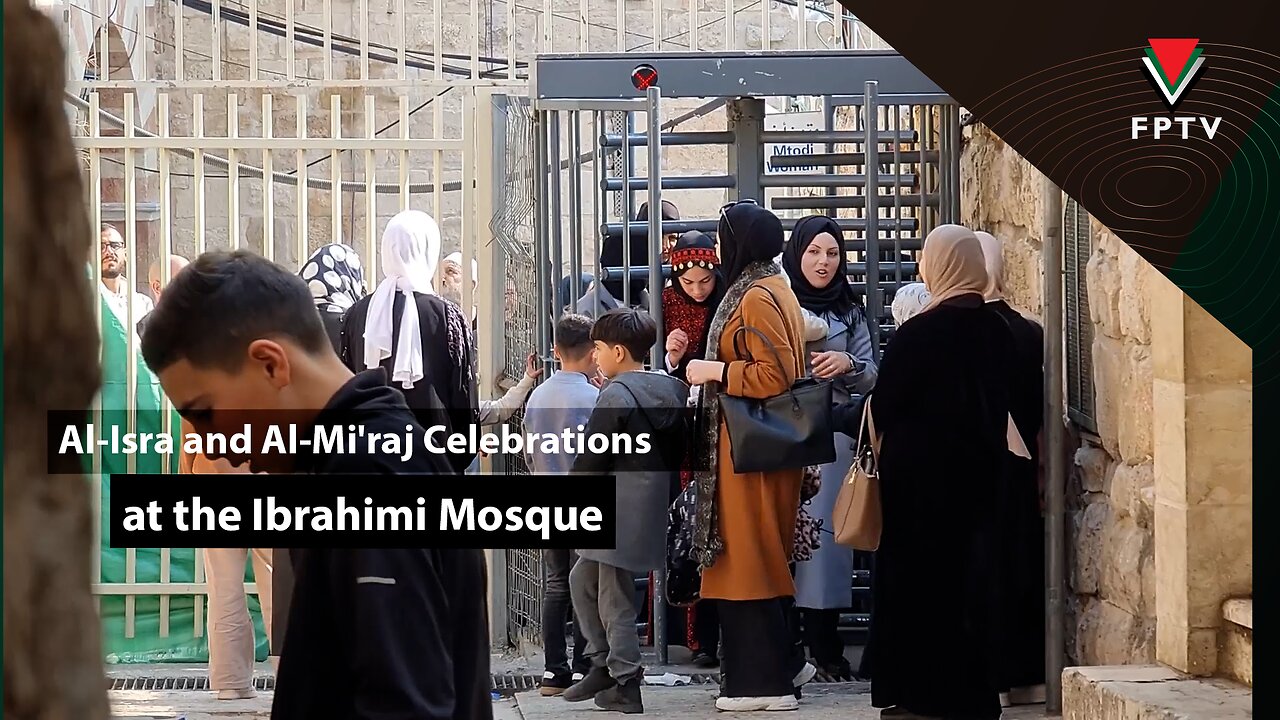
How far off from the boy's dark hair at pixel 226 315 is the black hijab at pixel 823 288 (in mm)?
3343

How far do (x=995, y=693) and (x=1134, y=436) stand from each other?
734 millimetres

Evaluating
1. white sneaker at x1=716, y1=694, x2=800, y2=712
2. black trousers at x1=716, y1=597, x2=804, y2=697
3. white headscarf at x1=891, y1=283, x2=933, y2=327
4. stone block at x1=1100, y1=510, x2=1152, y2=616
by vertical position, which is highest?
white headscarf at x1=891, y1=283, x2=933, y2=327

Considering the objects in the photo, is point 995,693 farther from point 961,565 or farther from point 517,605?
point 517,605

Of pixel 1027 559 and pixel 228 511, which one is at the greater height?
pixel 228 511

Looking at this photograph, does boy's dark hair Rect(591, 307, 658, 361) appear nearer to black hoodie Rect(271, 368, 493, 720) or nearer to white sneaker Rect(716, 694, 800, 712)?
white sneaker Rect(716, 694, 800, 712)

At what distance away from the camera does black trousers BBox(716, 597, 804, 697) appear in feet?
14.1

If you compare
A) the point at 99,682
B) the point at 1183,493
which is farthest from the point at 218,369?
the point at 1183,493

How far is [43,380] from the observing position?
610 millimetres

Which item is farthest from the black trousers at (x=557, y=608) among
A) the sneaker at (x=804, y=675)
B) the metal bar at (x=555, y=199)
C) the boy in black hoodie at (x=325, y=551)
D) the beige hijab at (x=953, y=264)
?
the boy in black hoodie at (x=325, y=551)

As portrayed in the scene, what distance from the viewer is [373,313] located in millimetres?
4746

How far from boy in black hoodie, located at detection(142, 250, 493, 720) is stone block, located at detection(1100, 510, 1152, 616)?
2598mm

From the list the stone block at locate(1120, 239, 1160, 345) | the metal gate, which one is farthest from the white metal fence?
the stone block at locate(1120, 239, 1160, 345)

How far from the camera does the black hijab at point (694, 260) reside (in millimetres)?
4977

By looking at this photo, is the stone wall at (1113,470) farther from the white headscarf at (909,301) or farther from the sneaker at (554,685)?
the sneaker at (554,685)
